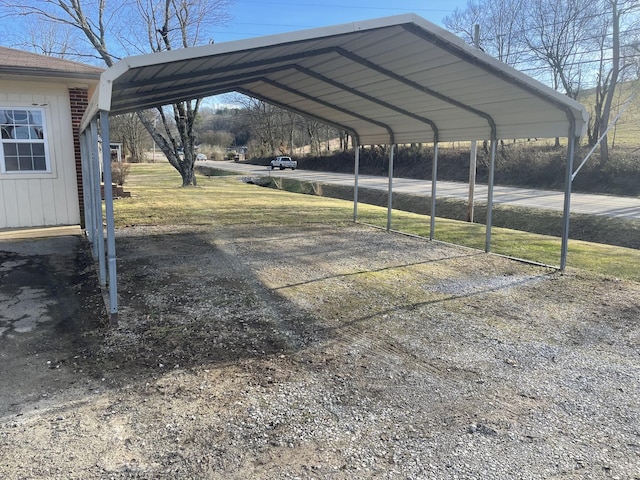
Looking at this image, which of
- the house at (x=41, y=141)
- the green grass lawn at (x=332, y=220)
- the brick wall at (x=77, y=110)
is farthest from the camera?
the brick wall at (x=77, y=110)

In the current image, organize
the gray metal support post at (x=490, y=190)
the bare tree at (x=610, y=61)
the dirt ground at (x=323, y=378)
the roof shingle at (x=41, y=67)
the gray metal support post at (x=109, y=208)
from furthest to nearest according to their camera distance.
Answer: the bare tree at (x=610, y=61), the roof shingle at (x=41, y=67), the gray metal support post at (x=490, y=190), the gray metal support post at (x=109, y=208), the dirt ground at (x=323, y=378)

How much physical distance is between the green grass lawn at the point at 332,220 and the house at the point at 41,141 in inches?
70.8

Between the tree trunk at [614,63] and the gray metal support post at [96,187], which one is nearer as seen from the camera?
the gray metal support post at [96,187]

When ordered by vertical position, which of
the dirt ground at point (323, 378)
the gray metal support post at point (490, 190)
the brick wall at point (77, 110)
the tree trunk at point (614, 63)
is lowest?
the dirt ground at point (323, 378)

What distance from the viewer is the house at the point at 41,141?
884 centimetres

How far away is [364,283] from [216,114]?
332 feet

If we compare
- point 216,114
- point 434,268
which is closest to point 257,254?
point 434,268

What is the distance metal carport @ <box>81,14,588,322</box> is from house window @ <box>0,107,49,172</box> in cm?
197

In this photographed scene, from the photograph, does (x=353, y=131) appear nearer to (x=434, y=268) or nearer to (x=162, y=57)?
(x=434, y=268)

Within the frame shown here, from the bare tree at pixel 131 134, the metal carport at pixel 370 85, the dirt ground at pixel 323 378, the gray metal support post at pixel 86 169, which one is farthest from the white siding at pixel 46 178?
the bare tree at pixel 131 134

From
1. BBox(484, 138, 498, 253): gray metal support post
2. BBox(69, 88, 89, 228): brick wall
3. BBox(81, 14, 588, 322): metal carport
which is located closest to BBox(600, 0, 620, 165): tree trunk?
BBox(484, 138, 498, 253): gray metal support post

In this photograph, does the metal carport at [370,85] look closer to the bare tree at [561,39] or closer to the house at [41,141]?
the house at [41,141]

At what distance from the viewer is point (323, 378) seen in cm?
362

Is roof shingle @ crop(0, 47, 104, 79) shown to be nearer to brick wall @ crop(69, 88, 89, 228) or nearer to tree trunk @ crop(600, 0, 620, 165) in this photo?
brick wall @ crop(69, 88, 89, 228)
